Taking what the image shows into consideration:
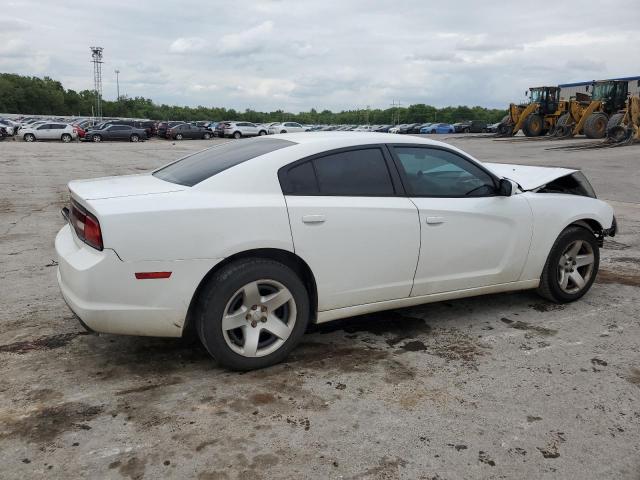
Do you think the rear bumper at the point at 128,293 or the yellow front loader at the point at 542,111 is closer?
the rear bumper at the point at 128,293

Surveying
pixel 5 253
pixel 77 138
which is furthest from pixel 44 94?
pixel 5 253

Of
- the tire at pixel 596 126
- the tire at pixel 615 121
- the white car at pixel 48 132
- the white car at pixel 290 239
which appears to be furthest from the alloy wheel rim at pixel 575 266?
the white car at pixel 48 132

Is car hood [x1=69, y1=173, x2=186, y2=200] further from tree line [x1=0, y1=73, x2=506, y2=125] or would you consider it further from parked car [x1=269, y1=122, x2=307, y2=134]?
tree line [x1=0, y1=73, x2=506, y2=125]

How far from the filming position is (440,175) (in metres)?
4.20

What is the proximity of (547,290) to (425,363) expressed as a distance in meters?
1.71

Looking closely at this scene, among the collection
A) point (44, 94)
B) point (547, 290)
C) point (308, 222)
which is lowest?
point (547, 290)

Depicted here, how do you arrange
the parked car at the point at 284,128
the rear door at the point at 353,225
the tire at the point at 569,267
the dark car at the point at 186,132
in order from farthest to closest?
the parked car at the point at 284,128 < the dark car at the point at 186,132 < the tire at the point at 569,267 < the rear door at the point at 353,225

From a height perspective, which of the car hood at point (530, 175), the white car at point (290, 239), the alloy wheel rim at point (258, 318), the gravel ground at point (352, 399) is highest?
the car hood at point (530, 175)

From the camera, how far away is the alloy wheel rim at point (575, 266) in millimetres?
4777

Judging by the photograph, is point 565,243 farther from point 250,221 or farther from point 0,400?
point 0,400

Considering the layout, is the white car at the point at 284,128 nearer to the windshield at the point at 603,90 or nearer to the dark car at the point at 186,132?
the dark car at the point at 186,132

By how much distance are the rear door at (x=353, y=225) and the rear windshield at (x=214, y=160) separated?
34cm

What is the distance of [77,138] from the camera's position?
41.9 metres

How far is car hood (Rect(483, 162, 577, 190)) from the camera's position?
15.5ft
